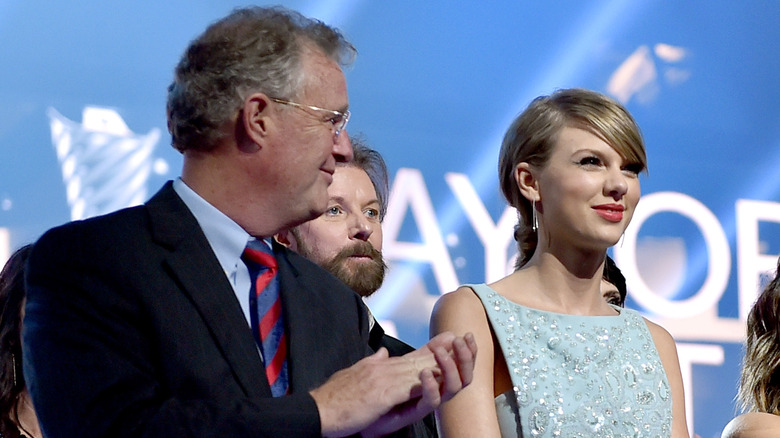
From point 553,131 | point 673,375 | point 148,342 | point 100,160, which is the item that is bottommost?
point 673,375

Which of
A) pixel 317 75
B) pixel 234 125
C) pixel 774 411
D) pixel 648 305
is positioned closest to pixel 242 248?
pixel 234 125

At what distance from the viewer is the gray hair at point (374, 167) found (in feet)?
10.6

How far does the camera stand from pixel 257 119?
1790 mm

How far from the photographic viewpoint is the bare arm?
2.45m

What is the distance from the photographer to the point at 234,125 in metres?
1.79

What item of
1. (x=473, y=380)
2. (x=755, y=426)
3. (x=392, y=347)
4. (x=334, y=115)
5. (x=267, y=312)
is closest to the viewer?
(x=267, y=312)

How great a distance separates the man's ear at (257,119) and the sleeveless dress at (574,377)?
32.5 inches

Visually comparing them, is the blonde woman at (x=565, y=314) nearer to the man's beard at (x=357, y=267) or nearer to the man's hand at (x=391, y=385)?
the man's beard at (x=357, y=267)

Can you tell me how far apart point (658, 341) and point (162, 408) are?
150 centimetres

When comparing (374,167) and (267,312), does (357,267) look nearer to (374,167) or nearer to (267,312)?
(374,167)

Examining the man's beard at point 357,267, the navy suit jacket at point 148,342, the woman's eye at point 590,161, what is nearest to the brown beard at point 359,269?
the man's beard at point 357,267

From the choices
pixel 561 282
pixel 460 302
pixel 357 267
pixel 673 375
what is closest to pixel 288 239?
pixel 357 267

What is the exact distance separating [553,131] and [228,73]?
→ 95cm

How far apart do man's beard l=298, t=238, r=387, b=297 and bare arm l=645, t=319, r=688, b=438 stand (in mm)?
797
